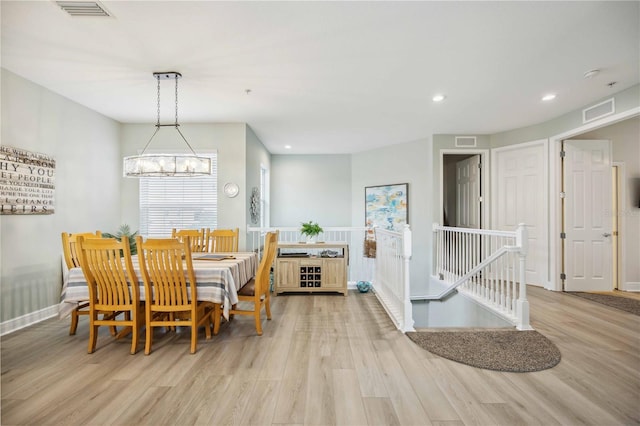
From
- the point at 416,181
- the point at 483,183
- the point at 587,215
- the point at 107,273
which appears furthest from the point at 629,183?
the point at 107,273

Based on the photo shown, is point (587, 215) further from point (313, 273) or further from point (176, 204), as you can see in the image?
point (176, 204)

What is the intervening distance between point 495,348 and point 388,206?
3.83m

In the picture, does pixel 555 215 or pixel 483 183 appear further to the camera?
pixel 483 183

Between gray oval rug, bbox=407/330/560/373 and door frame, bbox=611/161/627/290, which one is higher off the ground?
door frame, bbox=611/161/627/290

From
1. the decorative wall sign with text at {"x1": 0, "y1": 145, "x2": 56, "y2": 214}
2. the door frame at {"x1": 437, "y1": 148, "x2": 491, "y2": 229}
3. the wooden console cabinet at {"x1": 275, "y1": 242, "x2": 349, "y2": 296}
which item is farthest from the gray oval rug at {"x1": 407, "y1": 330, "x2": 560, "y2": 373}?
the decorative wall sign with text at {"x1": 0, "y1": 145, "x2": 56, "y2": 214}

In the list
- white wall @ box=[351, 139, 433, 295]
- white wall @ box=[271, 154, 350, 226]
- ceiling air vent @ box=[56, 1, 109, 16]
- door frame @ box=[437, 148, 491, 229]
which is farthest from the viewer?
white wall @ box=[271, 154, 350, 226]

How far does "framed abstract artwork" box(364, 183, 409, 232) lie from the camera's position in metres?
6.03

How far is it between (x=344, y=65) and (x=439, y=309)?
4121 mm

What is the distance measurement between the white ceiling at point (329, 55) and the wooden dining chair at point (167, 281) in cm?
173

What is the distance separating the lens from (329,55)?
277 cm

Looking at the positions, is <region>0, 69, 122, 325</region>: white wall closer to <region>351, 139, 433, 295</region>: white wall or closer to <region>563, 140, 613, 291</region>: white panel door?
<region>351, 139, 433, 295</region>: white wall

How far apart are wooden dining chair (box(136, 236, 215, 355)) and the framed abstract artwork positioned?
4.25 metres

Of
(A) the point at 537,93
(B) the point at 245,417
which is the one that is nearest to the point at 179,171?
(B) the point at 245,417

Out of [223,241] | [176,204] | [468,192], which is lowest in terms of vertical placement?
[223,241]
